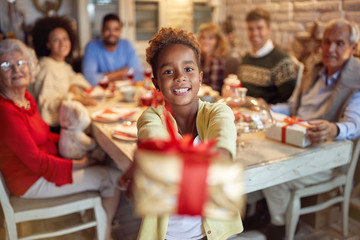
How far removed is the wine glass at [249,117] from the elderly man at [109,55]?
1.76 metres

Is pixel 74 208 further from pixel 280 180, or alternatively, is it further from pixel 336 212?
pixel 336 212

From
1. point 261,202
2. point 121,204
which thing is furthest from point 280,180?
point 121,204

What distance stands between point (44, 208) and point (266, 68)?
1.81 meters

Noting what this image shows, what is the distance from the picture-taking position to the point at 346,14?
9.27 ft

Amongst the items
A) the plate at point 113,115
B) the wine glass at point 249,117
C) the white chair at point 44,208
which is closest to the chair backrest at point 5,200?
the white chair at point 44,208

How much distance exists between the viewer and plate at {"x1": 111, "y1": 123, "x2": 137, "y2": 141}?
4.93 ft

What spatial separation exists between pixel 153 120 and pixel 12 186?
934 millimetres

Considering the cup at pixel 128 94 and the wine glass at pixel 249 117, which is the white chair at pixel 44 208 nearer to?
the wine glass at pixel 249 117

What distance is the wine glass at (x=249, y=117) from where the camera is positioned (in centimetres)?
141

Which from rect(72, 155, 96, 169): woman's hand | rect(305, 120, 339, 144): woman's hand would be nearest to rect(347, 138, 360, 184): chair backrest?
rect(305, 120, 339, 144): woman's hand

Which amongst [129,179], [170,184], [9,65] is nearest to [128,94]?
[9,65]

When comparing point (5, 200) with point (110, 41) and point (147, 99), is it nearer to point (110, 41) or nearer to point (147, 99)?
point (147, 99)

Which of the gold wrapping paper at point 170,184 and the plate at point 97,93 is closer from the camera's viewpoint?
the gold wrapping paper at point 170,184

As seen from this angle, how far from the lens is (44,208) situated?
1.47 m
